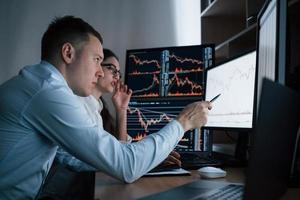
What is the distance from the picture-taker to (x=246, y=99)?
131 cm

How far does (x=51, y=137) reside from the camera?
3.36 ft

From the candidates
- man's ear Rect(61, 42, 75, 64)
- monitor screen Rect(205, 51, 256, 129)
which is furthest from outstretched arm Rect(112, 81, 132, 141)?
man's ear Rect(61, 42, 75, 64)

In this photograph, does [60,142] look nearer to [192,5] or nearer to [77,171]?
[77,171]

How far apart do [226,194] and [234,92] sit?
0.73 m

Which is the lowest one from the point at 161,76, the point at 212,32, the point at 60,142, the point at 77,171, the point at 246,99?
the point at 77,171

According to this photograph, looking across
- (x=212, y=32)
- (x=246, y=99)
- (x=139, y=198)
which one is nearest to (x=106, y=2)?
(x=212, y=32)

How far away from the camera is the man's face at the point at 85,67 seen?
1.27 m

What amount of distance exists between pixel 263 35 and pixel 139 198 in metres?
0.64

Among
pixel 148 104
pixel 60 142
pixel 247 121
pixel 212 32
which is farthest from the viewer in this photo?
pixel 212 32

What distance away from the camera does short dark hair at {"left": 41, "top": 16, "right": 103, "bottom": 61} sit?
50.3 inches

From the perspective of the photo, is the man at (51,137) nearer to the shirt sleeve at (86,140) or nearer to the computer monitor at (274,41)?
the shirt sleeve at (86,140)

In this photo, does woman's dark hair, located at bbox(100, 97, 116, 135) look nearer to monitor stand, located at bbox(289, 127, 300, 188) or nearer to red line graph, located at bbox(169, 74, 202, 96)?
red line graph, located at bbox(169, 74, 202, 96)

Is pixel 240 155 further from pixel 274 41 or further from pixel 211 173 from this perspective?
pixel 274 41

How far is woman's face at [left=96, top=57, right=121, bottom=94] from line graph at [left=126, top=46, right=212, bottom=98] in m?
0.08
